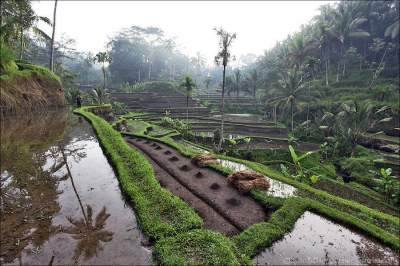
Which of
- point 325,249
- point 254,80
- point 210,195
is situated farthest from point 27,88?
point 254,80

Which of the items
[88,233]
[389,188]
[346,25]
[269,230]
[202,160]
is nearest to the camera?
[88,233]

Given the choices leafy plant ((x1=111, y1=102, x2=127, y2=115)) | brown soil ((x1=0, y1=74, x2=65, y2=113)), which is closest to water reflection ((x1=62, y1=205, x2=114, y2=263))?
brown soil ((x1=0, y1=74, x2=65, y2=113))

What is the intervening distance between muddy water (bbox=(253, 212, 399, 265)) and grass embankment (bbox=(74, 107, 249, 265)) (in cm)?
106

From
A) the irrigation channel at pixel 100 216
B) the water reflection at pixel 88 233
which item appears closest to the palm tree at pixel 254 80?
the irrigation channel at pixel 100 216

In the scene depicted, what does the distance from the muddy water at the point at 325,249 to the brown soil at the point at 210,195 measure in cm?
127

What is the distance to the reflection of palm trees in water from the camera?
223 inches

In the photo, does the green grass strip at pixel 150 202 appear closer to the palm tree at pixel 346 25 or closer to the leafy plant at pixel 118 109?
the leafy plant at pixel 118 109

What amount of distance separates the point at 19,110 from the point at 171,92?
134 feet

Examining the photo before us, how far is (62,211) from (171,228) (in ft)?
10.1

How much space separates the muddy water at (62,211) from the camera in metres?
5.53

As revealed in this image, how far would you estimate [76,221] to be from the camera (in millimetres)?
6684

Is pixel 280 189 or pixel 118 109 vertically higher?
pixel 118 109

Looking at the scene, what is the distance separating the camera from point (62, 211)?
23.3ft

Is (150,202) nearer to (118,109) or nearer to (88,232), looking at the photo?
(88,232)
